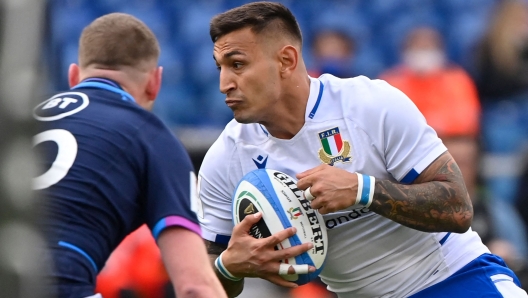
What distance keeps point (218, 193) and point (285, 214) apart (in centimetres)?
48

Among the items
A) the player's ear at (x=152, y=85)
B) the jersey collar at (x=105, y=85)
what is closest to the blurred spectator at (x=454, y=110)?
the player's ear at (x=152, y=85)

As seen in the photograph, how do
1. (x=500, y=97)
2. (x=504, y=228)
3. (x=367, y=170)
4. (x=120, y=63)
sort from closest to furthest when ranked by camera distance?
(x=120, y=63)
(x=367, y=170)
(x=504, y=228)
(x=500, y=97)

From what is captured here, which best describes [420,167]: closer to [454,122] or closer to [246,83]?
[246,83]

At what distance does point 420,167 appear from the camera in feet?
10.8

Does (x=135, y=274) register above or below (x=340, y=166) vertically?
below

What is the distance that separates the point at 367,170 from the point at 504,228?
11.1ft

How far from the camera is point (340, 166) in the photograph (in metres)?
3.46

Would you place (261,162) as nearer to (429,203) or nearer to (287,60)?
(287,60)

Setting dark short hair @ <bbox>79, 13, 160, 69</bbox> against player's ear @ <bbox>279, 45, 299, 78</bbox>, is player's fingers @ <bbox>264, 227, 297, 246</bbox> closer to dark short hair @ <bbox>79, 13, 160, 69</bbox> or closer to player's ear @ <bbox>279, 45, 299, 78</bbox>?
player's ear @ <bbox>279, 45, 299, 78</bbox>

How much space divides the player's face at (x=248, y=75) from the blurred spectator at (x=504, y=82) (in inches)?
188

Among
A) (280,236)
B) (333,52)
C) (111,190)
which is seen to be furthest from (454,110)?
(111,190)

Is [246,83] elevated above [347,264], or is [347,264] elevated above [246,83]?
[246,83]

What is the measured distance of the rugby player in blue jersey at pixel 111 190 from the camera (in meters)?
2.54

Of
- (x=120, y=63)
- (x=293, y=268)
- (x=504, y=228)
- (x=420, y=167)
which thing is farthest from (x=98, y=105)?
(x=504, y=228)
